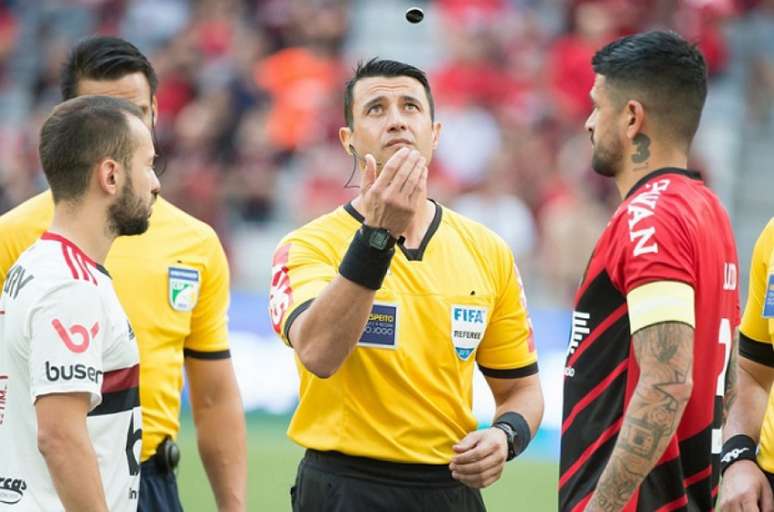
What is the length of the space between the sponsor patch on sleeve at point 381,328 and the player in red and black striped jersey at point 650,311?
636 mm

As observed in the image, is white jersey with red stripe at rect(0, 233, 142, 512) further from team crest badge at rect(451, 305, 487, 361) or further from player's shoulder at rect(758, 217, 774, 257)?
player's shoulder at rect(758, 217, 774, 257)

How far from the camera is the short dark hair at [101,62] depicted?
547 centimetres

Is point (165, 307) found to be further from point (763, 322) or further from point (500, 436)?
point (763, 322)

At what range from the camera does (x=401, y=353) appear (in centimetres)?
469

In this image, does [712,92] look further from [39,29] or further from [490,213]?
[39,29]

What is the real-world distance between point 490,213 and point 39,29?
24.0 feet

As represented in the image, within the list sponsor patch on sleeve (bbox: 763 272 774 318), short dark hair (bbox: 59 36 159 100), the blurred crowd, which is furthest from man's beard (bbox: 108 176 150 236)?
the blurred crowd

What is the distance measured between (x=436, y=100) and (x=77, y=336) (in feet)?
35.4

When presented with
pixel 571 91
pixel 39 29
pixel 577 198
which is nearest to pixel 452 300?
pixel 577 198

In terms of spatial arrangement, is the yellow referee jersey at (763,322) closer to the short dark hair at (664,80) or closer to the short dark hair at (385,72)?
the short dark hair at (664,80)

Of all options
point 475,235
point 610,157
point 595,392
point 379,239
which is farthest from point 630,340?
point 475,235

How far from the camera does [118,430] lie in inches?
167

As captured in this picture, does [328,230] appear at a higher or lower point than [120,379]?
higher

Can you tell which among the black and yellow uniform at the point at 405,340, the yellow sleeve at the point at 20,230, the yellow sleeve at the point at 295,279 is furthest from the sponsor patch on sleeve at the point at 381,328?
the yellow sleeve at the point at 20,230
